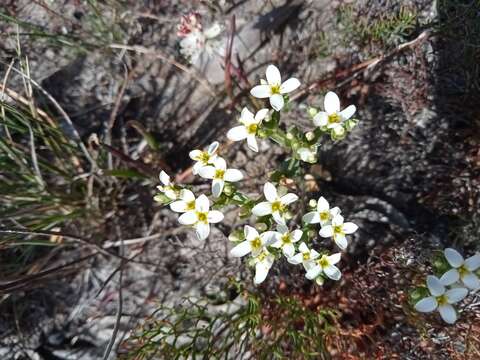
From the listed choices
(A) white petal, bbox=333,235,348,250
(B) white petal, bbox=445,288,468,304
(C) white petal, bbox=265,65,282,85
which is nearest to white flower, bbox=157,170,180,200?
(C) white petal, bbox=265,65,282,85

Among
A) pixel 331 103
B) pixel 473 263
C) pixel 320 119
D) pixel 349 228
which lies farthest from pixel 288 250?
pixel 473 263

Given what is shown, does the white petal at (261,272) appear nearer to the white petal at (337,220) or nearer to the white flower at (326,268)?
the white flower at (326,268)

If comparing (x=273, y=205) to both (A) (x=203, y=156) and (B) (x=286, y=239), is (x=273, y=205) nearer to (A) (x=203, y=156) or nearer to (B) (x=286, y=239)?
(B) (x=286, y=239)

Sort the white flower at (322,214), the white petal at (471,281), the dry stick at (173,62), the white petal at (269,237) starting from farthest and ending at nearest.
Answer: the dry stick at (173,62) < the white flower at (322,214) < the white petal at (269,237) < the white petal at (471,281)

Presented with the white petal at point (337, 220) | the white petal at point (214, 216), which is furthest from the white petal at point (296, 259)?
the white petal at point (214, 216)

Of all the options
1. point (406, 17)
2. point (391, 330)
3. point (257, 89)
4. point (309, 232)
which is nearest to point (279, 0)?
point (406, 17)

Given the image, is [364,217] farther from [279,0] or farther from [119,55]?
[119,55]
